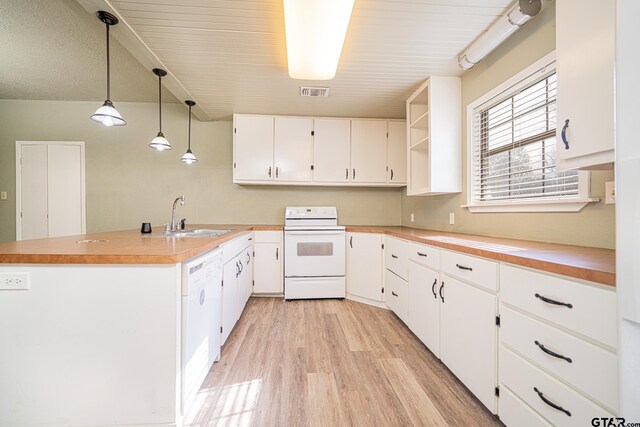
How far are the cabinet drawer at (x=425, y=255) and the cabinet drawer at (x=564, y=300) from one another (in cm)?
58

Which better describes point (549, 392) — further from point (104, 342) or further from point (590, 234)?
point (104, 342)

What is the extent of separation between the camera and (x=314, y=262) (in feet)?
10.4

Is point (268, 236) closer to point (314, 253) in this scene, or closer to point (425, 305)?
point (314, 253)

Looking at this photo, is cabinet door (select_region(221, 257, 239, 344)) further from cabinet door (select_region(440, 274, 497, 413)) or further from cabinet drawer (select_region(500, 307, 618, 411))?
cabinet drawer (select_region(500, 307, 618, 411))

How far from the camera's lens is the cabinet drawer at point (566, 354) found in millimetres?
827

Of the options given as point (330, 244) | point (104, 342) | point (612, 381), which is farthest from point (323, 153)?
point (612, 381)

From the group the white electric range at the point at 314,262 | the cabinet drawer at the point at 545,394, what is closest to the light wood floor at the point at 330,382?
the cabinet drawer at the point at 545,394

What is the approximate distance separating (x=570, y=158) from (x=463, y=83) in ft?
5.28

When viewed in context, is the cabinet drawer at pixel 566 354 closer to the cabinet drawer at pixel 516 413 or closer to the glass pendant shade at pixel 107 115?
the cabinet drawer at pixel 516 413

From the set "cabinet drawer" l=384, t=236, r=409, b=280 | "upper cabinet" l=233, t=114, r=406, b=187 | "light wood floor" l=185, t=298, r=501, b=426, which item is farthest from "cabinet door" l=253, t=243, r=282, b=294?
"cabinet drawer" l=384, t=236, r=409, b=280

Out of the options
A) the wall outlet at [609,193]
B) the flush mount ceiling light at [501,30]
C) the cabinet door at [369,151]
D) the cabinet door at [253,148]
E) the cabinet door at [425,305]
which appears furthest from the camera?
the cabinet door at [369,151]

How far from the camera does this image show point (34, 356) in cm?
115

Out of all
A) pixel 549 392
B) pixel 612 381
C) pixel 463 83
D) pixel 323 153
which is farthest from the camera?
pixel 323 153

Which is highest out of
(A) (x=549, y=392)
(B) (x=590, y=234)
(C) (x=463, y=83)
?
(C) (x=463, y=83)
